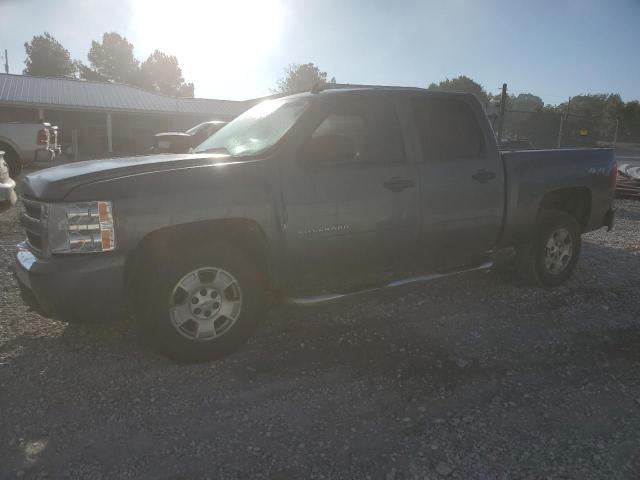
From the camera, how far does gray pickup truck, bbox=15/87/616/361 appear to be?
296 centimetres

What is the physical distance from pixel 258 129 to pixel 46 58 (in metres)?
100

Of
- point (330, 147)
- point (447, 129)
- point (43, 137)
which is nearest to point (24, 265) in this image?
point (330, 147)

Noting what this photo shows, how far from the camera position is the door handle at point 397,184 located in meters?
3.78

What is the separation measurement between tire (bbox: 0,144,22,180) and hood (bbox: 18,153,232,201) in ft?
34.7

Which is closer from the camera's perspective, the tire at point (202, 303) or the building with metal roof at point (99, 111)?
the tire at point (202, 303)

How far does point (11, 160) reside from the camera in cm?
1231

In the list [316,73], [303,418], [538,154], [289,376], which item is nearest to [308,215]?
[289,376]

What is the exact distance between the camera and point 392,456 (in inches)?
95.0

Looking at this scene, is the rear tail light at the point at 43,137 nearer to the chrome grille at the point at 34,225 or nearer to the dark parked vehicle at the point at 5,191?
the dark parked vehicle at the point at 5,191

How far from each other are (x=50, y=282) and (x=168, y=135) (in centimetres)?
270

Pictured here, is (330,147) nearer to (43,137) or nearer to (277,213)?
(277,213)

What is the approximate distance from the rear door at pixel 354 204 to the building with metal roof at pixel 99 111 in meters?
26.9

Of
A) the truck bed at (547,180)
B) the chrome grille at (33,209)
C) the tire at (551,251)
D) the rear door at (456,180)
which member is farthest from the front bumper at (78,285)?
the tire at (551,251)

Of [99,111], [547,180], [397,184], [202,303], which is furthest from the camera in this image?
[99,111]
